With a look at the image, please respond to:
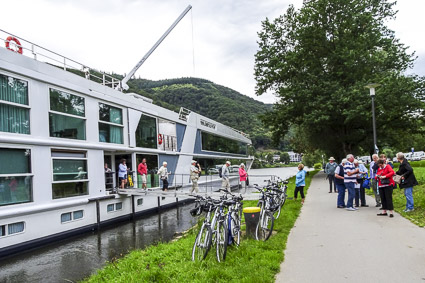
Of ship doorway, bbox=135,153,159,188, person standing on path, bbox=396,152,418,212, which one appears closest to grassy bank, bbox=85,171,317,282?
person standing on path, bbox=396,152,418,212

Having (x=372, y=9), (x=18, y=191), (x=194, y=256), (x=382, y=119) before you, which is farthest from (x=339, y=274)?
(x=372, y=9)

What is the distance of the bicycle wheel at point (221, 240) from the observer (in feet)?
19.5

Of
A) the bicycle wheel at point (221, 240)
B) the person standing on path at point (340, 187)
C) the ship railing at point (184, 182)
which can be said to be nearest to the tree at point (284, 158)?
the ship railing at point (184, 182)

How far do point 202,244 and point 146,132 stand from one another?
12.2 m

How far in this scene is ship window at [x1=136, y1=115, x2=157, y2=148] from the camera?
16.9 metres

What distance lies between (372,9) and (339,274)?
28.0 metres

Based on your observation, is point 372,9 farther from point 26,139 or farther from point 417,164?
point 26,139

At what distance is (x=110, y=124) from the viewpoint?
591 inches

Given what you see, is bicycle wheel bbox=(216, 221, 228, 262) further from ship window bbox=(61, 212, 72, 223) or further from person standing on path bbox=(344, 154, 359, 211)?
ship window bbox=(61, 212, 72, 223)

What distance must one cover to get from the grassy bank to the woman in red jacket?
3.52m

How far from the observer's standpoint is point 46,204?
11.2 meters

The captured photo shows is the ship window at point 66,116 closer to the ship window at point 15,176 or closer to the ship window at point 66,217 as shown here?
the ship window at point 15,176

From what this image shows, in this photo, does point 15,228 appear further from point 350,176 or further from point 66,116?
point 350,176

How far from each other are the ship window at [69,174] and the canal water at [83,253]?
174 cm
